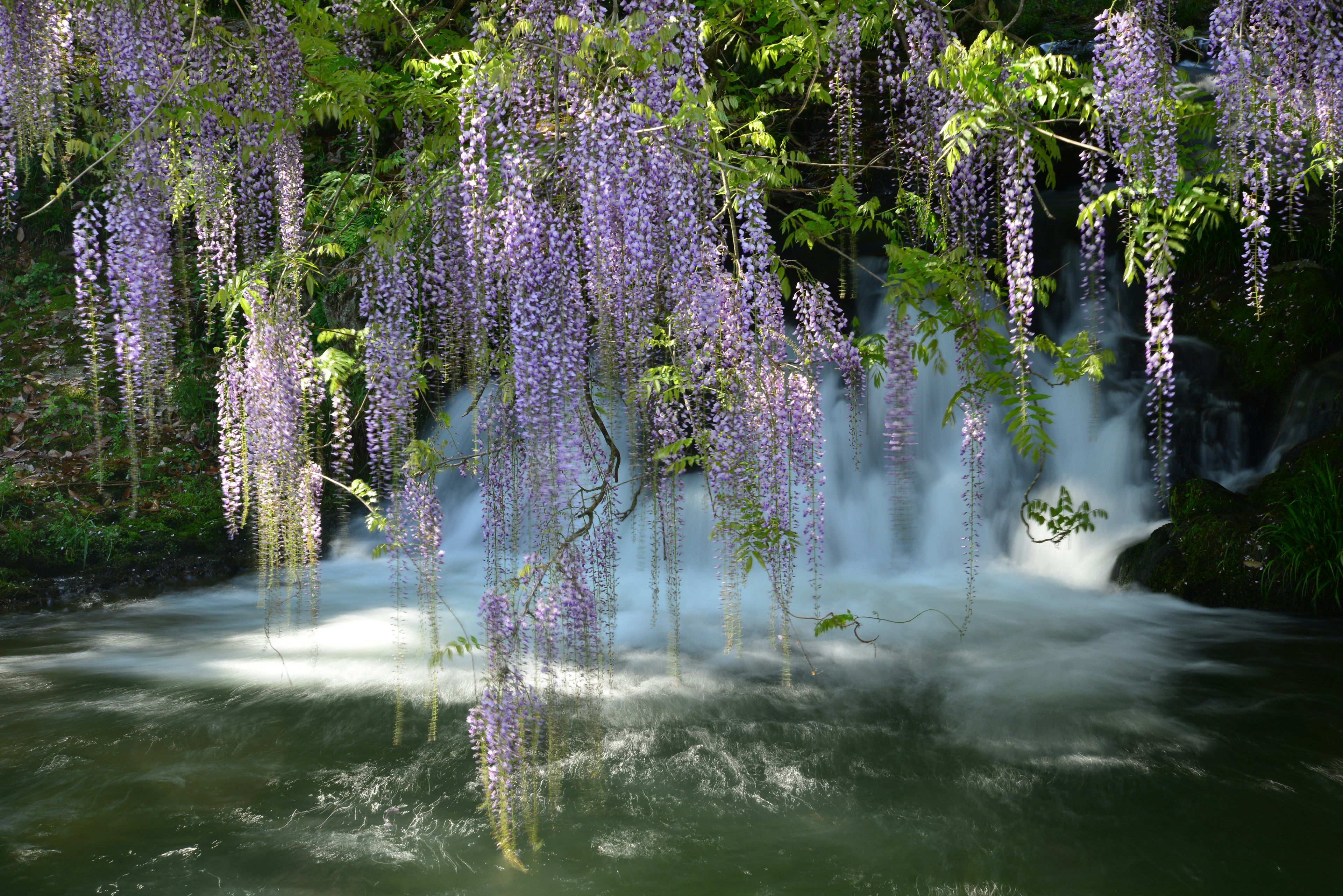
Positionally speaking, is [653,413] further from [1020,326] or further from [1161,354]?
[1161,354]

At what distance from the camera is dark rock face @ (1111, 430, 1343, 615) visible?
6.74m

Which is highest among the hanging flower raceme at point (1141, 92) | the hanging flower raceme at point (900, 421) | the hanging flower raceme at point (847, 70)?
the hanging flower raceme at point (847, 70)

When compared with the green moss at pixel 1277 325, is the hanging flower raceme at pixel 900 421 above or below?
below

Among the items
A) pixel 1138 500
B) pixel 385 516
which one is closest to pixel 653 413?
pixel 385 516

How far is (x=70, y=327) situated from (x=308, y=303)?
3692 mm

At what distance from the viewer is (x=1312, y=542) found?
6.54 meters

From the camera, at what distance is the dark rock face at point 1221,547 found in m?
6.74

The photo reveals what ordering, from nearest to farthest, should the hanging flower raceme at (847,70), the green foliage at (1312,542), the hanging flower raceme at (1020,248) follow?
1. the hanging flower raceme at (1020,248)
2. the hanging flower raceme at (847,70)
3. the green foliage at (1312,542)

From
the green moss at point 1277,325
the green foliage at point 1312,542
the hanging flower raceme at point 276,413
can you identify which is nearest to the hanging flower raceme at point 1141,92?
the hanging flower raceme at point 276,413

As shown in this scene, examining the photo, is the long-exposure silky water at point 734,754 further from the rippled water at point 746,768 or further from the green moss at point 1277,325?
the green moss at point 1277,325

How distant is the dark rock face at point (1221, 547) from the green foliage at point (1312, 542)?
56mm

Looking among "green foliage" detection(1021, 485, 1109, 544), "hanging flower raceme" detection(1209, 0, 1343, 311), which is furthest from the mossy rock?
"hanging flower raceme" detection(1209, 0, 1343, 311)

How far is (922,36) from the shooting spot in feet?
13.3

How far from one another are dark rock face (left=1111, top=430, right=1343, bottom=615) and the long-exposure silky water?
8.1 inches
